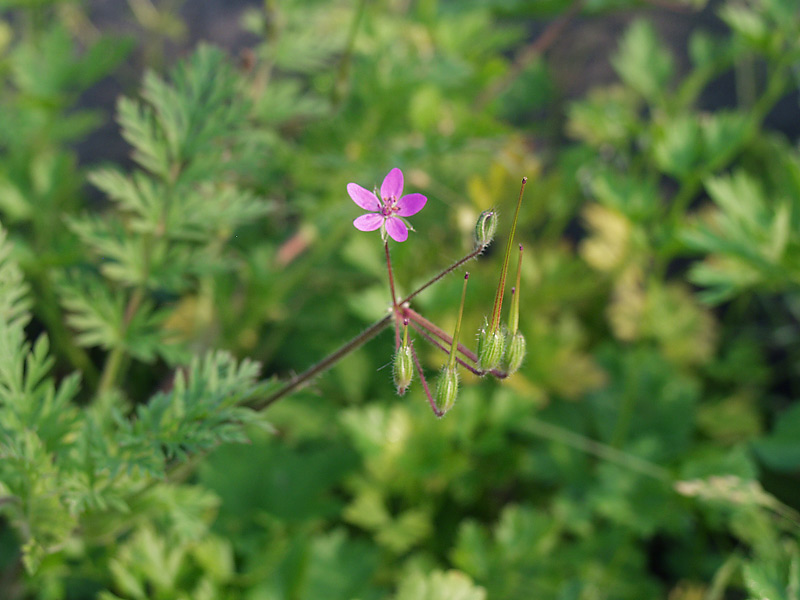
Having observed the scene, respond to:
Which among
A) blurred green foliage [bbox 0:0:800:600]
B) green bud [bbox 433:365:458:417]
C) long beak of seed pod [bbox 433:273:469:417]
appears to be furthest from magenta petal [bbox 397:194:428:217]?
blurred green foliage [bbox 0:0:800:600]

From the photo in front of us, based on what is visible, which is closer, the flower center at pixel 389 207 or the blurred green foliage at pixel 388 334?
the flower center at pixel 389 207

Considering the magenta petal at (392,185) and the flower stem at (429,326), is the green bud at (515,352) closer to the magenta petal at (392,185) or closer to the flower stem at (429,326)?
the flower stem at (429,326)

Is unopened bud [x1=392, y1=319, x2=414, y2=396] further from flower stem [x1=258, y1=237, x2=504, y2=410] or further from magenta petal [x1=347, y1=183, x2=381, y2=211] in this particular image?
magenta petal [x1=347, y1=183, x2=381, y2=211]

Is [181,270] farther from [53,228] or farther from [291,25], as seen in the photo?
[291,25]

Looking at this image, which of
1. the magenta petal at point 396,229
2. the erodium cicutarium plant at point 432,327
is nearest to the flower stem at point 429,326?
the erodium cicutarium plant at point 432,327

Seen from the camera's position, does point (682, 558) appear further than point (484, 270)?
No

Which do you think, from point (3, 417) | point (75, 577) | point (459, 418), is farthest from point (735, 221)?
point (75, 577)
